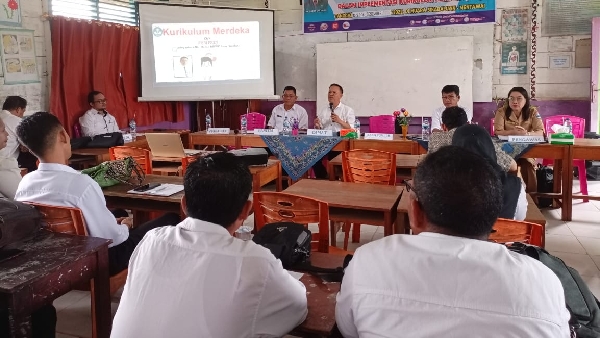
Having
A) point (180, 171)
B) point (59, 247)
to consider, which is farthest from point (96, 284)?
point (180, 171)

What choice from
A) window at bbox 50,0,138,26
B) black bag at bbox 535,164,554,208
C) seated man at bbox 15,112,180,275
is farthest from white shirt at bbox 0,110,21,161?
black bag at bbox 535,164,554,208

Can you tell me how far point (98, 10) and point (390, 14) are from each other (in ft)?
12.1

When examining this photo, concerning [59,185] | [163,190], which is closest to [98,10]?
[163,190]

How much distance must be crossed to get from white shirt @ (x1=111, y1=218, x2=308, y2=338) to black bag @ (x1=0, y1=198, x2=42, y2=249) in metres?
0.74

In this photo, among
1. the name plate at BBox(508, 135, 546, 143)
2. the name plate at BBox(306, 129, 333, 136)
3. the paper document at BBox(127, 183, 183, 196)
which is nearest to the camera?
the paper document at BBox(127, 183, 183, 196)

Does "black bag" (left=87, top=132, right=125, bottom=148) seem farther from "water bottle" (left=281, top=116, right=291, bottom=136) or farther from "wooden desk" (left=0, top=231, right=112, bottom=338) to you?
"wooden desk" (left=0, top=231, right=112, bottom=338)

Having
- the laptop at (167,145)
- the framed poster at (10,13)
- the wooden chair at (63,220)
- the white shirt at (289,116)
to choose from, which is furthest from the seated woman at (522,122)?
the framed poster at (10,13)

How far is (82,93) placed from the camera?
568 centimetres

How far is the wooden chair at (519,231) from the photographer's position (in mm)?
1898

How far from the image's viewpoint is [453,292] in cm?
95

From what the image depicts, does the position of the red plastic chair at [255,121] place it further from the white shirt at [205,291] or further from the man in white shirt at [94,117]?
the white shirt at [205,291]

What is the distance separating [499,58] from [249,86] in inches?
128

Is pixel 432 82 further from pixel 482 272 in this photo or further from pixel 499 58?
pixel 482 272

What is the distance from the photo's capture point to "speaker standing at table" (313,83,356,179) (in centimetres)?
554
